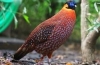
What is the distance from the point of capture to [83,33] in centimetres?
524

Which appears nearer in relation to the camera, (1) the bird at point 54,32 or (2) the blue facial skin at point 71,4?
(1) the bird at point 54,32

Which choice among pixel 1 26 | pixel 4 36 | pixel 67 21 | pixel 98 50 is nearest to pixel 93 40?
pixel 67 21

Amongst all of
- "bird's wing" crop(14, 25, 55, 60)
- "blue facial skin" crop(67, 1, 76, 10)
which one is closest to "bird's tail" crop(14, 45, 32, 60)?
"bird's wing" crop(14, 25, 55, 60)

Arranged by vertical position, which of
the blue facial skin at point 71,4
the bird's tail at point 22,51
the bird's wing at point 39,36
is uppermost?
the blue facial skin at point 71,4

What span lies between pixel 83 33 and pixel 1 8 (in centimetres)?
121

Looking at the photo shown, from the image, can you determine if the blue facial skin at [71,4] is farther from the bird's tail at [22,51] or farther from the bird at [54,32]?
the bird's tail at [22,51]

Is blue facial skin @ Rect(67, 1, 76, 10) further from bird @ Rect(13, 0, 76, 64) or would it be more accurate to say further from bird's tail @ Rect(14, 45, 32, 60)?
bird's tail @ Rect(14, 45, 32, 60)

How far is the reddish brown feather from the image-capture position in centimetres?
445

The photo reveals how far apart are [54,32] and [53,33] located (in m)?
0.02

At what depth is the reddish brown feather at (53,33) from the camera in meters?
4.45

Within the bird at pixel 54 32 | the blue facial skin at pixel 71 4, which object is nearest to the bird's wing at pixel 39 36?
the bird at pixel 54 32

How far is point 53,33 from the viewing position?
4480 mm

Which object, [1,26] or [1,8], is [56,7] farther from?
[1,8]

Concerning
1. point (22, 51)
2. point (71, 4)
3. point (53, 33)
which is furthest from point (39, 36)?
point (71, 4)
